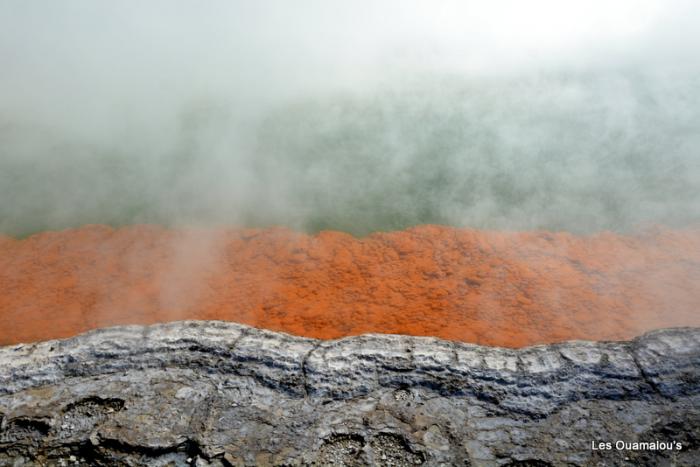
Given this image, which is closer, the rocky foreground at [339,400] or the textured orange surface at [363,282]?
the rocky foreground at [339,400]

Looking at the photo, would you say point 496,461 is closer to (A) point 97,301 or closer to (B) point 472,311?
(B) point 472,311

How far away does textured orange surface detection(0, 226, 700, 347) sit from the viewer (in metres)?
2.99

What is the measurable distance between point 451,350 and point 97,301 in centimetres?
232

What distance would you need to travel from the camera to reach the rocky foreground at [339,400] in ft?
6.09

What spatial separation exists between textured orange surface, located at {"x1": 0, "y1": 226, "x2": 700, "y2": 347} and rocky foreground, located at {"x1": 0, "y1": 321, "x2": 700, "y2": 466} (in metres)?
0.74

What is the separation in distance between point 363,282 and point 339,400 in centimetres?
132

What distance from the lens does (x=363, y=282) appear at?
131 inches

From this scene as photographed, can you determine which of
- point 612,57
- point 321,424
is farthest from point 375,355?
point 612,57

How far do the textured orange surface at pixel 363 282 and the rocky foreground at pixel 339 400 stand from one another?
74 centimetres

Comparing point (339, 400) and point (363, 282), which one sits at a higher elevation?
point (339, 400)

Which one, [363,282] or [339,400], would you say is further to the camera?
[363,282]

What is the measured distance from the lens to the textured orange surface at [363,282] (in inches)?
118

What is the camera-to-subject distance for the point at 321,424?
1963 mm

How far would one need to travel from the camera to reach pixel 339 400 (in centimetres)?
205
